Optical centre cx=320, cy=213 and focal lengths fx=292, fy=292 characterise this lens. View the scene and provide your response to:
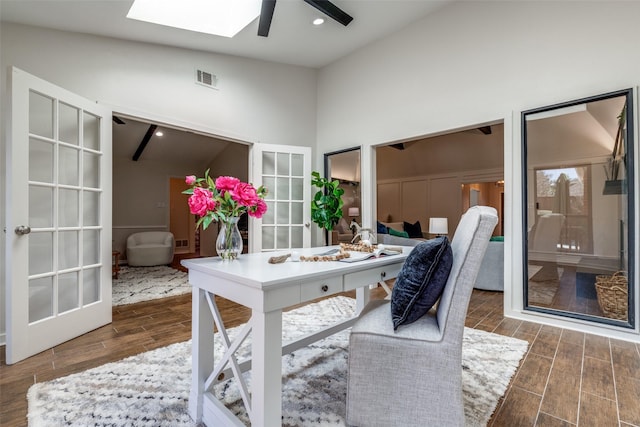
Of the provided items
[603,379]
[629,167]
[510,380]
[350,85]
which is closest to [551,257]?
[629,167]

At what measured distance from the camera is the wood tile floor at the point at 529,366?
1485 mm

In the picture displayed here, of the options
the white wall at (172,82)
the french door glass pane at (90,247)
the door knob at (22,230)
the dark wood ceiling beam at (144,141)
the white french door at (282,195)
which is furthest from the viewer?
the dark wood ceiling beam at (144,141)

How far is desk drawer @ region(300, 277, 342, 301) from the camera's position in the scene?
1244mm

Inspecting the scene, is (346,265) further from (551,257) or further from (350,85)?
(350,85)

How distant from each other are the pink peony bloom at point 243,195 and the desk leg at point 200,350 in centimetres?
49

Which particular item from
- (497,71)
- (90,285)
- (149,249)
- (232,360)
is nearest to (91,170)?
(90,285)

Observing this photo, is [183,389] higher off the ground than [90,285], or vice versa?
[90,285]

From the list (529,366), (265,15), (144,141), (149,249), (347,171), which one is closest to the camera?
(529,366)

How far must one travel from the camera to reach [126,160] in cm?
703

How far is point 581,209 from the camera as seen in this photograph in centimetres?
276

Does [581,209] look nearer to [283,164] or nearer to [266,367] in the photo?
[266,367]

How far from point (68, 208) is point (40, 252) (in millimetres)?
414

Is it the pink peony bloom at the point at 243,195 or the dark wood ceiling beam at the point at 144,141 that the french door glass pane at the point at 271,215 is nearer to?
the pink peony bloom at the point at 243,195

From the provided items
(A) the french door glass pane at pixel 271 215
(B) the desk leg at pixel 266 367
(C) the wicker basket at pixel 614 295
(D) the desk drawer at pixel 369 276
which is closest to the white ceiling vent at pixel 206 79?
(A) the french door glass pane at pixel 271 215
